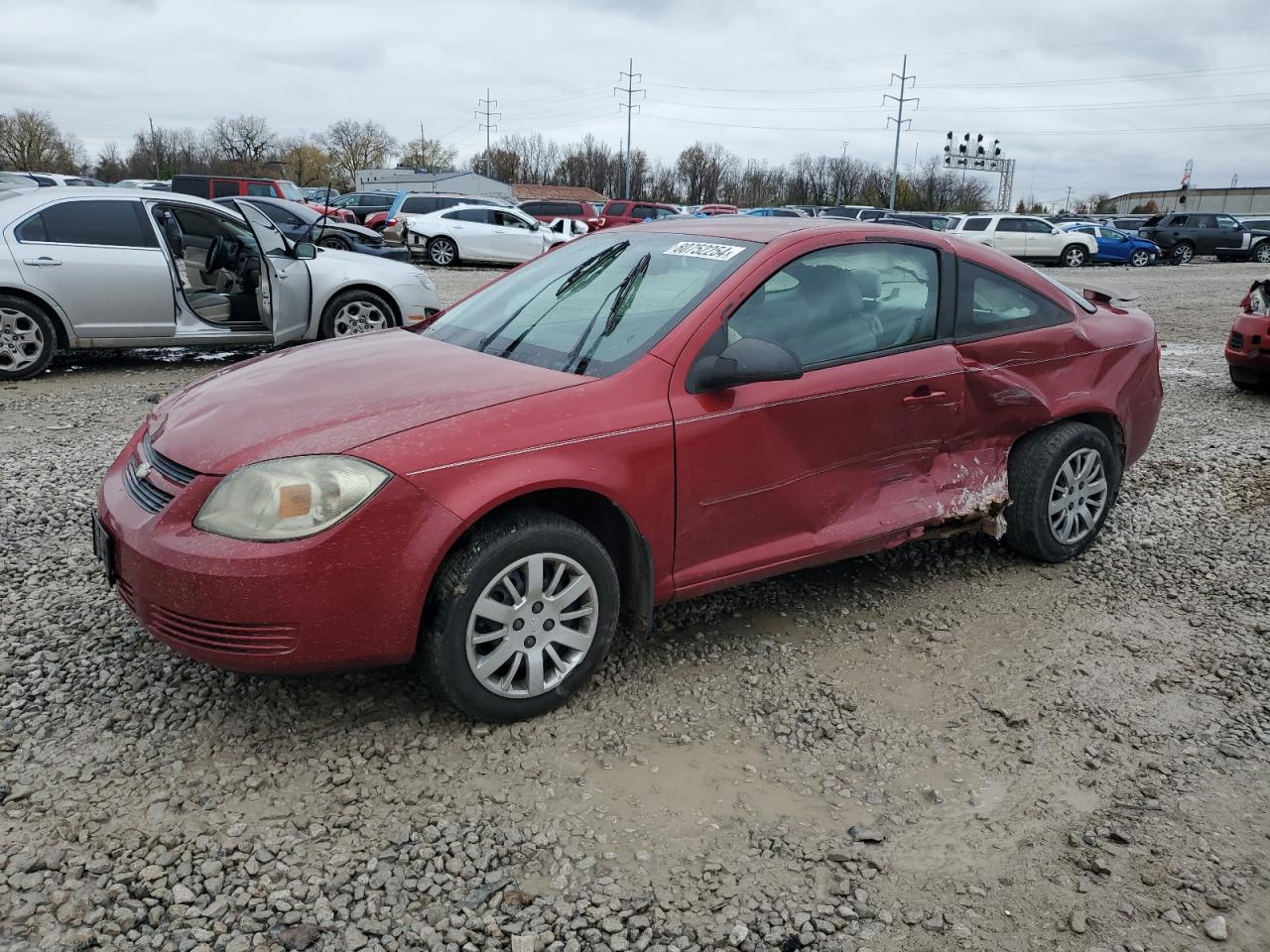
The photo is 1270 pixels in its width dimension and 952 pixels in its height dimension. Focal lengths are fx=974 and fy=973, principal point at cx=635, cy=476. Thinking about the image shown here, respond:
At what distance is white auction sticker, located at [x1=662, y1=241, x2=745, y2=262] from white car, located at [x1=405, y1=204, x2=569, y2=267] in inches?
737

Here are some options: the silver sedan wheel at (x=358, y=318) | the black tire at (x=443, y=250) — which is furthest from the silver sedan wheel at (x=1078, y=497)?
the black tire at (x=443, y=250)

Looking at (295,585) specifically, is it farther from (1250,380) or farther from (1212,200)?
(1212,200)

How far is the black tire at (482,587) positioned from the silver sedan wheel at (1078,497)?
8.11 feet

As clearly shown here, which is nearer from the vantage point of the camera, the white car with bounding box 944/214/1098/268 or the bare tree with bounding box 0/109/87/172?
the white car with bounding box 944/214/1098/268

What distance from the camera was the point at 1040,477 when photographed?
4.43 m

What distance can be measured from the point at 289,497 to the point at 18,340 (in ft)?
21.9

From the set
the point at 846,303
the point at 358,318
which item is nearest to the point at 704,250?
the point at 846,303

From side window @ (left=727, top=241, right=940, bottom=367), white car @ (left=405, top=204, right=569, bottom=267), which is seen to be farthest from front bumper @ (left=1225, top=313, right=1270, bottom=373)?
white car @ (left=405, top=204, right=569, bottom=267)

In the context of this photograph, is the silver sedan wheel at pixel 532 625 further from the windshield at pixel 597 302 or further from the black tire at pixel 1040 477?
the black tire at pixel 1040 477

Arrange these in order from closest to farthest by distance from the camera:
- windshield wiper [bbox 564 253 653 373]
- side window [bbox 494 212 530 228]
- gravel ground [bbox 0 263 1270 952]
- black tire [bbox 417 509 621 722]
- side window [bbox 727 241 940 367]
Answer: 1. gravel ground [bbox 0 263 1270 952]
2. black tire [bbox 417 509 621 722]
3. windshield wiper [bbox 564 253 653 373]
4. side window [bbox 727 241 940 367]
5. side window [bbox 494 212 530 228]

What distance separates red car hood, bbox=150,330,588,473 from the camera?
298 centimetres

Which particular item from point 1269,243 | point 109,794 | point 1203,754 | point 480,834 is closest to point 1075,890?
point 1203,754

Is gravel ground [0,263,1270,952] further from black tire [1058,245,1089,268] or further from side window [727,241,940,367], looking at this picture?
black tire [1058,245,1089,268]

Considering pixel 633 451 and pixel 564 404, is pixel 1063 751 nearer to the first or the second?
pixel 633 451
